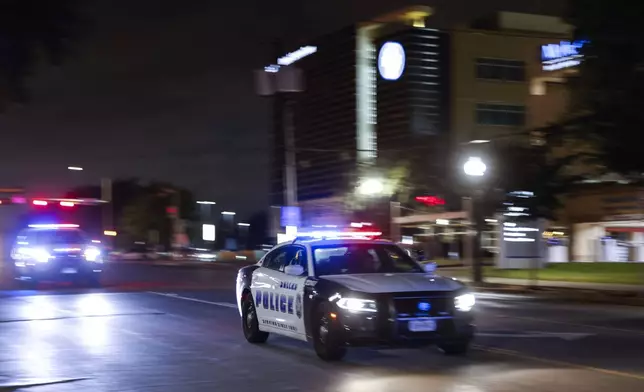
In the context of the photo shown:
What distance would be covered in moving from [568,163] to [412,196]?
2847cm

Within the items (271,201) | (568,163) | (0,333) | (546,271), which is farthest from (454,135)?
(0,333)

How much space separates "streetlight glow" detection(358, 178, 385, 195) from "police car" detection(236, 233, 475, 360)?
143 ft

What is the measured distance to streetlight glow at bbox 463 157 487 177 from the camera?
3416 centimetres

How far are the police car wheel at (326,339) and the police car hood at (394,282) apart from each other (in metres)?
0.49

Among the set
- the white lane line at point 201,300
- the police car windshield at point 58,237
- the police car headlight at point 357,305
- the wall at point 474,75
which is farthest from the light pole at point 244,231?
the police car headlight at point 357,305

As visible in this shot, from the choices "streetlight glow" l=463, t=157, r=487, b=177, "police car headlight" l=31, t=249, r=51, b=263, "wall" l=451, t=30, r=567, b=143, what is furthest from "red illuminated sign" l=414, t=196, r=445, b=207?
"police car headlight" l=31, t=249, r=51, b=263

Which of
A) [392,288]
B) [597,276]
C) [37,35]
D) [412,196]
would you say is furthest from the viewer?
[412,196]

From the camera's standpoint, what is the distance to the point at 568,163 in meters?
29.6

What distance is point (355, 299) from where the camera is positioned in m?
12.0

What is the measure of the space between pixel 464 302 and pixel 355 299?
1448mm

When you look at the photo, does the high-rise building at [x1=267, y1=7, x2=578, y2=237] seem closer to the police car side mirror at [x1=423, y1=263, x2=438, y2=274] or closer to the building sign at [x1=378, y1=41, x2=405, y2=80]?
the building sign at [x1=378, y1=41, x2=405, y2=80]

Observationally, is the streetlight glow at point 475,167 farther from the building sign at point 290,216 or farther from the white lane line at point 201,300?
the white lane line at point 201,300

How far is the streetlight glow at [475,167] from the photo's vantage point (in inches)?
1345

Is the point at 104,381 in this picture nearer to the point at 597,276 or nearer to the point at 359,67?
the point at 597,276
